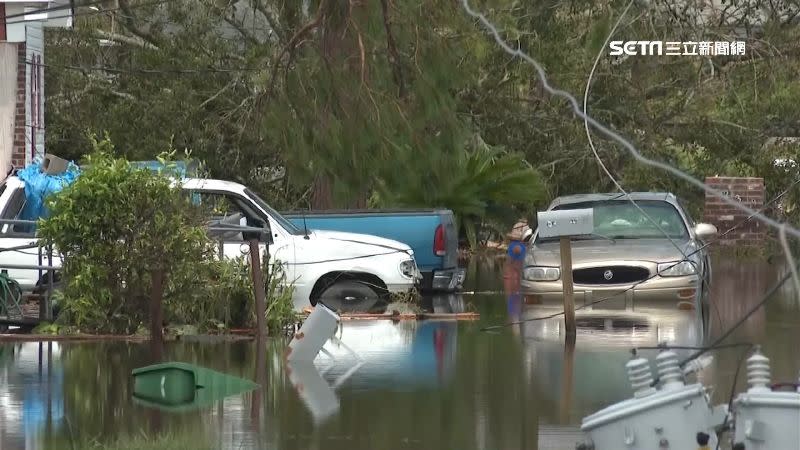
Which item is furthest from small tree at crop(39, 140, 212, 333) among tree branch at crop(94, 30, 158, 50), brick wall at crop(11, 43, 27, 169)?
tree branch at crop(94, 30, 158, 50)

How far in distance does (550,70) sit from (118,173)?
1594 centimetres

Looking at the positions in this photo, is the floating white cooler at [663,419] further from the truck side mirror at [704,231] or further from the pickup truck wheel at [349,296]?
the truck side mirror at [704,231]

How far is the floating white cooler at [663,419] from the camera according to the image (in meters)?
8.30

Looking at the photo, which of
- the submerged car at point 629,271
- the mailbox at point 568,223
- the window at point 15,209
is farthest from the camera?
the submerged car at point 629,271

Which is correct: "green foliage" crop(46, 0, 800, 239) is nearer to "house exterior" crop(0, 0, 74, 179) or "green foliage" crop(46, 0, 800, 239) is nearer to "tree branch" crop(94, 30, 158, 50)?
"tree branch" crop(94, 30, 158, 50)

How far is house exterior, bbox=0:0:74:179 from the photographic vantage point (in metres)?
22.0

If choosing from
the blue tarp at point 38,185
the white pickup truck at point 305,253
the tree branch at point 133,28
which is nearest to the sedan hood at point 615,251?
the white pickup truck at point 305,253

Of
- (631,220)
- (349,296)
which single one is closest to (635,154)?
(349,296)

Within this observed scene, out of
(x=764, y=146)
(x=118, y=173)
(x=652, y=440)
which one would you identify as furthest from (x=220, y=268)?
(x=764, y=146)

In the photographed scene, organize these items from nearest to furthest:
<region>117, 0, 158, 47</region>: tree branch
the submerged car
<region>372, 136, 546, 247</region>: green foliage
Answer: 1. the submerged car
2. <region>117, 0, 158, 47</region>: tree branch
3. <region>372, 136, 546, 247</region>: green foliage

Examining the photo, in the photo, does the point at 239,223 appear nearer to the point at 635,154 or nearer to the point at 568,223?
the point at 568,223

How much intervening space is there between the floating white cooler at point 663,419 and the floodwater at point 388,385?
5.50ft

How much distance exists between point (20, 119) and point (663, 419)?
630 inches

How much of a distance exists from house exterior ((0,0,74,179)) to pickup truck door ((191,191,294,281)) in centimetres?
374
